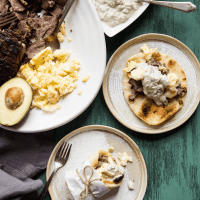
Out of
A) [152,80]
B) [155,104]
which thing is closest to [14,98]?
[152,80]

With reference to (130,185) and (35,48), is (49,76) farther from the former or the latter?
(130,185)

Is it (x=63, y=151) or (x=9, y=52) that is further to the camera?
(x=63, y=151)

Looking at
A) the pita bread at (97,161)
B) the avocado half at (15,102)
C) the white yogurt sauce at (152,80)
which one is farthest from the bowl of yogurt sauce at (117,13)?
the pita bread at (97,161)

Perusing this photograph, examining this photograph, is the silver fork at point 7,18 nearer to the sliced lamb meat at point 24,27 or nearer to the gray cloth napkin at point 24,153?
the sliced lamb meat at point 24,27

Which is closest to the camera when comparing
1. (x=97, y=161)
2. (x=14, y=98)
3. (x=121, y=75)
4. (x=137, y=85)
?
(x=14, y=98)

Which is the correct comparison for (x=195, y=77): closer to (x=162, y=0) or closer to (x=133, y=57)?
(x=133, y=57)

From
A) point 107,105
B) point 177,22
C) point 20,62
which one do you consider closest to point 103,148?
point 107,105
